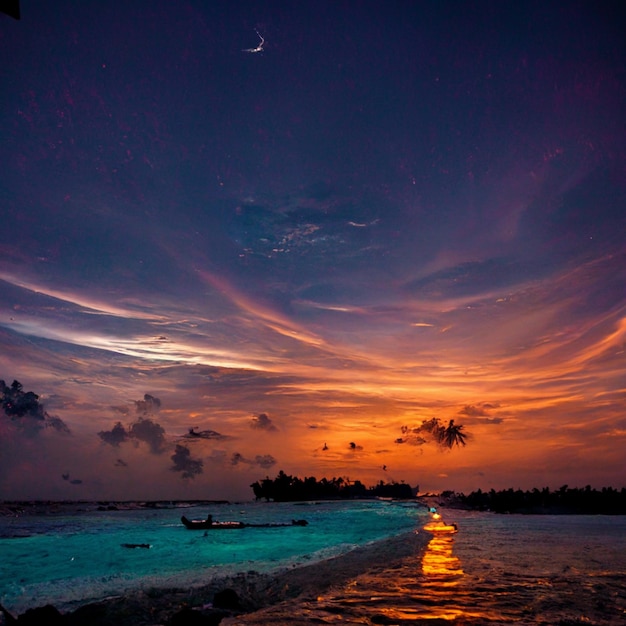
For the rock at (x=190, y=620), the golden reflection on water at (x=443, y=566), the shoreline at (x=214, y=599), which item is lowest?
the shoreline at (x=214, y=599)

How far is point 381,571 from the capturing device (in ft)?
59.4

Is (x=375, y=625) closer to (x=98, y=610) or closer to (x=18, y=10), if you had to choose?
(x=18, y=10)

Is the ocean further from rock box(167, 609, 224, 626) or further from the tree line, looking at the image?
the tree line

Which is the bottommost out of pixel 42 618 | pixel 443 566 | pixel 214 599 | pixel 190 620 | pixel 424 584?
pixel 42 618

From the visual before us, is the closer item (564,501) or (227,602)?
(227,602)

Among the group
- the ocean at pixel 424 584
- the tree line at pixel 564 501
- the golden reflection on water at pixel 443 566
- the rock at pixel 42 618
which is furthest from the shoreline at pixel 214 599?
the tree line at pixel 564 501

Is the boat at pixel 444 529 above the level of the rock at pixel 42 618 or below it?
above

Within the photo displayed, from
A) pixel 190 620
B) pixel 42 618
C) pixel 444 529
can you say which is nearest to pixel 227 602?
pixel 190 620

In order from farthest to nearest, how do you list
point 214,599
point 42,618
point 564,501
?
point 564,501, point 214,599, point 42,618

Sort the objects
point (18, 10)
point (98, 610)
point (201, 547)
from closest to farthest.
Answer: point (18, 10)
point (98, 610)
point (201, 547)

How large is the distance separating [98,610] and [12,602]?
342 inches

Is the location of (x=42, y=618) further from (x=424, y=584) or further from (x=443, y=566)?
(x=443, y=566)

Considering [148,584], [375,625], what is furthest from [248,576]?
[375,625]

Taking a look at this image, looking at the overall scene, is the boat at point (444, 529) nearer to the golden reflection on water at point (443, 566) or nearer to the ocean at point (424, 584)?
the ocean at point (424, 584)
